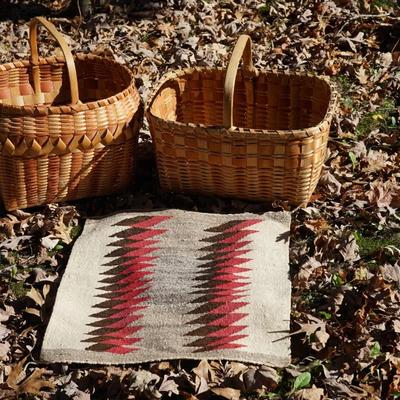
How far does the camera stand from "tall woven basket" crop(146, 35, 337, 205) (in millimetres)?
3963

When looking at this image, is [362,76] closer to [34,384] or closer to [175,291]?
[175,291]

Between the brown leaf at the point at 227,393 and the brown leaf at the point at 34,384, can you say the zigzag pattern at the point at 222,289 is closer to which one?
the brown leaf at the point at 227,393

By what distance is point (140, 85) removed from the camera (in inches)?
219

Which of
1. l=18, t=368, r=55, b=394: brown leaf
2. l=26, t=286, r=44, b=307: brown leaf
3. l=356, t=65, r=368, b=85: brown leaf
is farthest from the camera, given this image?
l=356, t=65, r=368, b=85: brown leaf

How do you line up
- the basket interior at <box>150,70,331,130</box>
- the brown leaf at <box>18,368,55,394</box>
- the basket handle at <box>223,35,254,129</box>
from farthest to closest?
the basket interior at <box>150,70,331,130</box>, the basket handle at <box>223,35,254,129</box>, the brown leaf at <box>18,368,55,394</box>

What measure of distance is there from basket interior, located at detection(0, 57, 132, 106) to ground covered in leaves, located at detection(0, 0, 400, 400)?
476 millimetres

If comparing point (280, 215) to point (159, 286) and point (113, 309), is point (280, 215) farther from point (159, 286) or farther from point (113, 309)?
point (113, 309)

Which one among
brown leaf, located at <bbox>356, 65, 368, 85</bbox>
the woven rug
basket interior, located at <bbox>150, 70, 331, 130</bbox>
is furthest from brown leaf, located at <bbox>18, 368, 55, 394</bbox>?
brown leaf, located at <bbox>356, 65, 368, 85</bbox>

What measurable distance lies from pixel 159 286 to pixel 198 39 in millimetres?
3039

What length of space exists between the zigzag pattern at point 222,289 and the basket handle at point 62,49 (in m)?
1.07

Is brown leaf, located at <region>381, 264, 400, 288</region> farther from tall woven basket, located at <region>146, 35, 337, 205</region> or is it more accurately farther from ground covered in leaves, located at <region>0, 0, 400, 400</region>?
tall woven basket, located at <region>146, 35, 337, 205</region>

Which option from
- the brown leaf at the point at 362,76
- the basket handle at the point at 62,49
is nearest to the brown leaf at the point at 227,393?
the basket handle at the point at 62,49

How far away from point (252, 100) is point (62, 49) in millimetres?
1323

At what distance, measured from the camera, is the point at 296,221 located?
4172 mm
